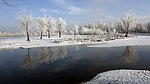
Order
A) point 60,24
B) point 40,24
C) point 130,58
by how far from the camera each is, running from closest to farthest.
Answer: point 130,58 < point 40,24 < point 60,24

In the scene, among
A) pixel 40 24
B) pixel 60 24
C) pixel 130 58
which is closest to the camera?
pixel 130 58

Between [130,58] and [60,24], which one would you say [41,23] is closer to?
[60,24]

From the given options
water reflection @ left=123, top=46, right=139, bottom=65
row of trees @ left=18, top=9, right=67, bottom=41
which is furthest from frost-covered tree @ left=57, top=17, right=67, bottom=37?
water reflection @ left=123, top=46, right=139, bottom=65

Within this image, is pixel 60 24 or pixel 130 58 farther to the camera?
pixel 60 24

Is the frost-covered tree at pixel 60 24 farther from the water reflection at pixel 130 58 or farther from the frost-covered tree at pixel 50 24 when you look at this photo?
the water reflection at pixel 130 58

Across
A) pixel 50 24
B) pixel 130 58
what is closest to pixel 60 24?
pixel 50 24

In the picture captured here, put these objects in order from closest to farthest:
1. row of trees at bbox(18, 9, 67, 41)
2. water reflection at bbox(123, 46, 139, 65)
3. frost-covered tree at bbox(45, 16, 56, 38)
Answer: water reflection at bbox(123, 46, 139, 65) < row of trees at bbox(18, 9, 67, 41) < frost-covered tree at bbox(45, 16, 56, 38)

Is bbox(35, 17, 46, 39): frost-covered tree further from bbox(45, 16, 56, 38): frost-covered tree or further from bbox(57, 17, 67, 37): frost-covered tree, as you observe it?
bbox(57, 17, 67, 37): frost-covered tree

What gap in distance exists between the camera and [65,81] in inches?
289

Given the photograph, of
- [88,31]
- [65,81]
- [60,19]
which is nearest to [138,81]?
[65,81]

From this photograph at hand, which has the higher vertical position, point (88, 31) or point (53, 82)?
point (88, 31)

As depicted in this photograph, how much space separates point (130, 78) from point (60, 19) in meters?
59.3

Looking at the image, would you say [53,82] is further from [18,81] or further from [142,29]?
[142,29]

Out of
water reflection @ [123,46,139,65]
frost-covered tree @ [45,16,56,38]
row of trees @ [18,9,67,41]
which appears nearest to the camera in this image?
water reflection @ [123,46,139,65]
